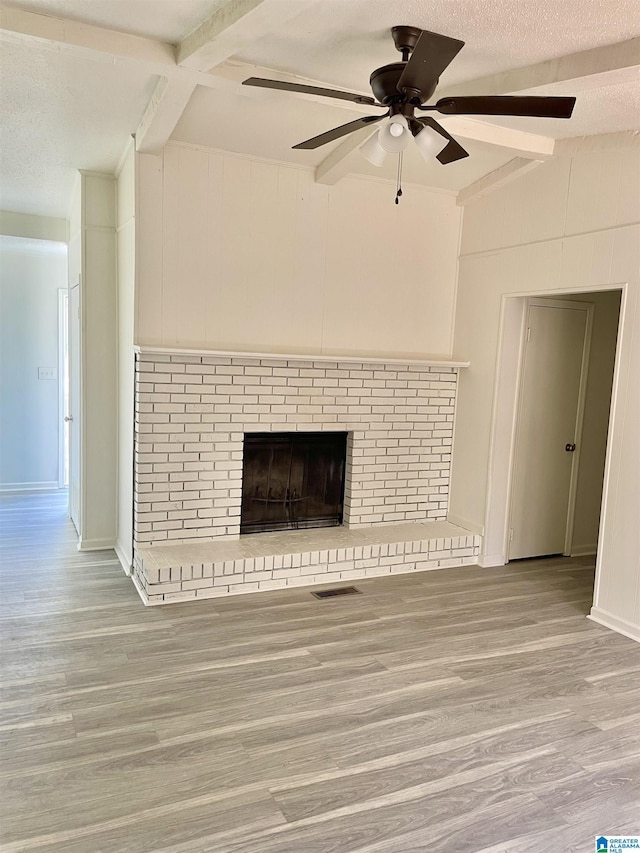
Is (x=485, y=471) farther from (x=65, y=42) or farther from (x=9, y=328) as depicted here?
(x=9, y=328)

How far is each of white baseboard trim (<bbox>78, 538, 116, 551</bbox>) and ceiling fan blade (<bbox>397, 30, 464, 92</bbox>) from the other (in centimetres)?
381

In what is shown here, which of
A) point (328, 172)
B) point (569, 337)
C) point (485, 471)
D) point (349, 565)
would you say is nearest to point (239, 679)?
point (349, 565)

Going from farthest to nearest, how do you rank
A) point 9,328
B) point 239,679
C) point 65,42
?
point 9,328 → point 239,679 → point 65,42

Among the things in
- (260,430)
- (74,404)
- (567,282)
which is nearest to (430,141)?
(567,282)

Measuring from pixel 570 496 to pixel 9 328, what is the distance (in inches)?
223

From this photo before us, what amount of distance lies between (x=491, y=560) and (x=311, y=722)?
260cm

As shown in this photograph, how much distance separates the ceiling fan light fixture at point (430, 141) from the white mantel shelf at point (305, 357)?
1.89 m

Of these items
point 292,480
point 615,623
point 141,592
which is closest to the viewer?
point 615,623

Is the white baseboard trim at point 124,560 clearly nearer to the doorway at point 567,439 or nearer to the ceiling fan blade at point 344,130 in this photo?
the doorway at point 567,439

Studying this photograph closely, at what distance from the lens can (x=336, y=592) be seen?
416cm

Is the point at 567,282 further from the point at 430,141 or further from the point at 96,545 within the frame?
the point at 96,545

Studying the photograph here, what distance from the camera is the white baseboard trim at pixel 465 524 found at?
486 cm

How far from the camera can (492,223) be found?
15.5ft

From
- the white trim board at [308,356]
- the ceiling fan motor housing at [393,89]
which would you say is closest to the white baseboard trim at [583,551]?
the white trim board at [308,356]
